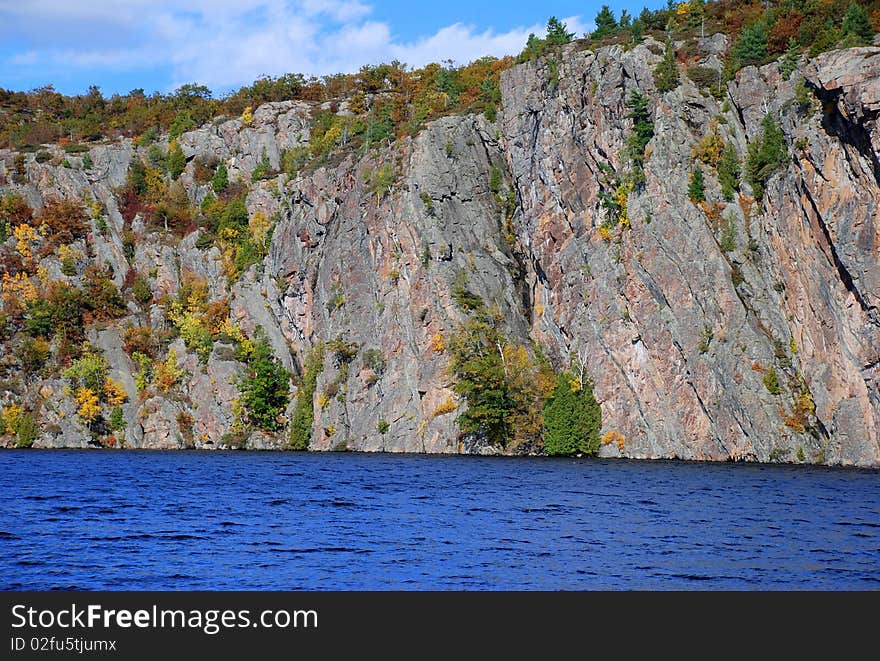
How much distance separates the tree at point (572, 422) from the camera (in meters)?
86.0

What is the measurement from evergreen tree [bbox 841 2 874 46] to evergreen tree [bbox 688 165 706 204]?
16140mm

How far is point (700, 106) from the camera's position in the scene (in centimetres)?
9025

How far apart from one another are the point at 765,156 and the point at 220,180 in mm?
73527

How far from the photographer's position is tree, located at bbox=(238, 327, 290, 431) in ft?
334

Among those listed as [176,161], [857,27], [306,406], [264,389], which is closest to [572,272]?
[306,406]

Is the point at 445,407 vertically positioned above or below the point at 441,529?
above

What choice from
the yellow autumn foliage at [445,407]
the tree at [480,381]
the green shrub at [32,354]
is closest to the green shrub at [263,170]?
the green shrub at [32,354]

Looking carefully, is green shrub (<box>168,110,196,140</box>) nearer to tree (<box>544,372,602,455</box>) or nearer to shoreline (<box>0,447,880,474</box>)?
shoreline (<box>0,447,880,474</box>)

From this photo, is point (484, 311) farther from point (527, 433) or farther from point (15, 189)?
point (15, 189)

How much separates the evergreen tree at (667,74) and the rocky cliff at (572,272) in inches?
22.1

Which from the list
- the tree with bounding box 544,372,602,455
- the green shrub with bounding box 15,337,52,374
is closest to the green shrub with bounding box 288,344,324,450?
the tree with bounding box 544,372,602,455

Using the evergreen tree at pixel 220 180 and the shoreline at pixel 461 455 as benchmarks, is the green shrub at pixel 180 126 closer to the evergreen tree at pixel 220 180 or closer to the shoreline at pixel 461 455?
the evergreen tree at pixel 220 180

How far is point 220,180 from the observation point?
12862cm

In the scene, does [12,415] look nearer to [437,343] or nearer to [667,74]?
[437,343]
